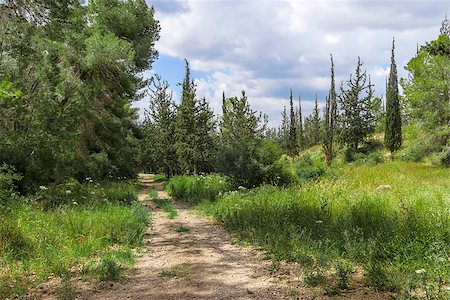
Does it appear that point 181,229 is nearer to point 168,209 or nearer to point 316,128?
point 168,209

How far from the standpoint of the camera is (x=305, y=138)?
2515 inches

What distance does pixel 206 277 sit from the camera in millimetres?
5320

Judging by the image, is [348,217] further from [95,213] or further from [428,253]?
[95,213]

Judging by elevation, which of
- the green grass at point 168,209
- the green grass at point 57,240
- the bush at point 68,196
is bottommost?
the green grass at point 168,209

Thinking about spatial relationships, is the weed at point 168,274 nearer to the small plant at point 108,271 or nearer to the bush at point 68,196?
the small plant at point 108,271

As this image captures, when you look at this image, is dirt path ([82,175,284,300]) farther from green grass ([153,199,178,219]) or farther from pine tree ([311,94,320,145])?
pine tree ([311,94,320,145])

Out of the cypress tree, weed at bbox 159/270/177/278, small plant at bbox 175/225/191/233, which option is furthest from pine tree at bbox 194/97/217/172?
the cypress tree

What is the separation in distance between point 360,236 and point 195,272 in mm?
2967

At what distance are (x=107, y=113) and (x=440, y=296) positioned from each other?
56.1ft

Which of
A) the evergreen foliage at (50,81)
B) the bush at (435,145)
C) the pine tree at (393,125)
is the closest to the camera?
the evergreen foliage at (50,81)

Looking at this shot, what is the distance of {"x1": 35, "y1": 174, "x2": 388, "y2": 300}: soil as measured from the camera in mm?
4570

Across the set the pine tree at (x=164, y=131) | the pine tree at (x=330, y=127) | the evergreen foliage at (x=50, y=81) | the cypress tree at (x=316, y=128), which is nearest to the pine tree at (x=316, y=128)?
the cypress tree at (x=316, y=128)

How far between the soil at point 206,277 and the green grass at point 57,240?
417 mm

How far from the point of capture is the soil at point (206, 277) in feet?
15.0
